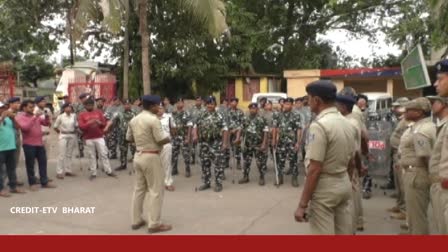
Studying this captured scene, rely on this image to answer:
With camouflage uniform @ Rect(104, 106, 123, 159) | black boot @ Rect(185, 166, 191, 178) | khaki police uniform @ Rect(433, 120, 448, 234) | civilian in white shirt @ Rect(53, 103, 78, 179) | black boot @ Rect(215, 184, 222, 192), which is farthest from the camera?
camouflage uniform @ Rect(104, 106, 123, 159)

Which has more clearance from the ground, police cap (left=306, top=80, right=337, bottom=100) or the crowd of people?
police cap (left=306, top=80, right=337, bottom=100)

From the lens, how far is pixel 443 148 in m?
3.68

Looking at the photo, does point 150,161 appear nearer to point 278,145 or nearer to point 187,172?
point 278,145

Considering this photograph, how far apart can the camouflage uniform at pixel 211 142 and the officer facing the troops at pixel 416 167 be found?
414 cm

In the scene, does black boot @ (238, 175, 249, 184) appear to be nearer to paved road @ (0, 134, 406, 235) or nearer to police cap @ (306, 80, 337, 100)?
paved road @ (0, 134, 406, 235)

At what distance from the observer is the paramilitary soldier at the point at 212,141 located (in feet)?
29.5

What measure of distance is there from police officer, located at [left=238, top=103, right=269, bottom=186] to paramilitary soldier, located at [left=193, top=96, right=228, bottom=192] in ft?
1.97

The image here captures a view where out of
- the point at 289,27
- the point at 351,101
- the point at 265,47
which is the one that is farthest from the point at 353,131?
the point at 289,27

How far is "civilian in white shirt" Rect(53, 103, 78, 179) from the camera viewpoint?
33.0 ft

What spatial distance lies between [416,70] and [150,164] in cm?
329

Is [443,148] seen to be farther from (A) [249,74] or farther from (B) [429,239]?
(A) [249,74]

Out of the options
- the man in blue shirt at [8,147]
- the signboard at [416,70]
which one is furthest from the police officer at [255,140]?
the man in blue shirt at [8,147]

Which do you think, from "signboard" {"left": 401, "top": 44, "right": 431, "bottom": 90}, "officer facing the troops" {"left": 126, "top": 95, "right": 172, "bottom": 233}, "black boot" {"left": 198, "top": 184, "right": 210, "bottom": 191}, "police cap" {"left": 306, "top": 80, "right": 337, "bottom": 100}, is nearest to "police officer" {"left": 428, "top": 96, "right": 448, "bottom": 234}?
"police cap" {"left": 306, "top": 80, "right": 337, "bottom": 100}

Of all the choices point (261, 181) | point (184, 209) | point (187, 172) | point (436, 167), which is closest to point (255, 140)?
point (261, 181)
